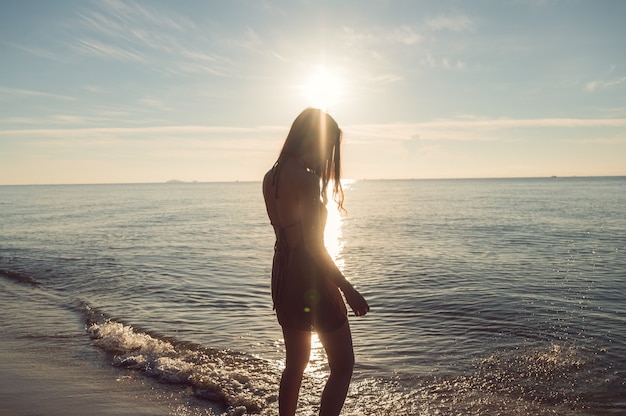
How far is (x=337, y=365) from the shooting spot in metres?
3.19

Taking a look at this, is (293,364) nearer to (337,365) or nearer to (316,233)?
(337,365)

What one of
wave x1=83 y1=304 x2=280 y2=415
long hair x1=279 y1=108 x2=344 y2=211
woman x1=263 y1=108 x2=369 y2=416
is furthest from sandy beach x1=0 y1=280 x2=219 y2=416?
long hair x1=279 y1=108 x2=344 y2=211

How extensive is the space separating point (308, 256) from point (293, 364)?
75 cm

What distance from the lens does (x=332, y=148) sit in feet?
10.6

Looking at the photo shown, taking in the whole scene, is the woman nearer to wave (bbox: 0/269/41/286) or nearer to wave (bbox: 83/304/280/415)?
wave (bbox: 83/304/280/415)

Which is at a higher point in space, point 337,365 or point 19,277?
point 337,365

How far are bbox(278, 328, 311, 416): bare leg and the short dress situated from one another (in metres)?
0.08

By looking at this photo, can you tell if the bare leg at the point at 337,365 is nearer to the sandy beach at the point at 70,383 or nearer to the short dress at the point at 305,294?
the short dress at the point at 305,294

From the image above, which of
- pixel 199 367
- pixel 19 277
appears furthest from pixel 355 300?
pixel 19 277

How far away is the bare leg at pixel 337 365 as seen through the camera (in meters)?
3.15

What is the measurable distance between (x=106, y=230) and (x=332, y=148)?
2910cm

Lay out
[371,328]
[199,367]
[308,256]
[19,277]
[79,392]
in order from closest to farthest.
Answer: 1. [308,256]
2. [79,392]
3. [199,367]
4. [371,328]
5. [19,277]

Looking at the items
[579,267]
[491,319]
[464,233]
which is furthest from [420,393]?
[464,233]

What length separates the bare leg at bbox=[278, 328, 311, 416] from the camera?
325 centimetres
